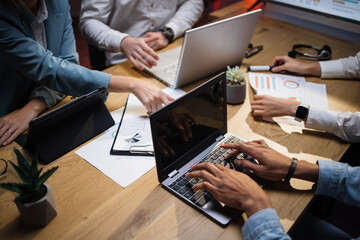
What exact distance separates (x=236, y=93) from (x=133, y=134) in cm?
47

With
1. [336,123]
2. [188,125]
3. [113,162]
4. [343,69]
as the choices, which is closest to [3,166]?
[113,162]

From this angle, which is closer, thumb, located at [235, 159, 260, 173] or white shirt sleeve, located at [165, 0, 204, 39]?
thumb, located at [235, 159, 260, 173]

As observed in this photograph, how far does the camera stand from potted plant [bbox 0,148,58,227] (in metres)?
0.69

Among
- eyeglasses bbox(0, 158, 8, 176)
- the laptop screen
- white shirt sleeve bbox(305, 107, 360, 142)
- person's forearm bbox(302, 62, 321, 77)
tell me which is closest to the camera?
the laptop screen

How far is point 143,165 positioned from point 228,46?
2.41 ft

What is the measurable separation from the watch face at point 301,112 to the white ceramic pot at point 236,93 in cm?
23

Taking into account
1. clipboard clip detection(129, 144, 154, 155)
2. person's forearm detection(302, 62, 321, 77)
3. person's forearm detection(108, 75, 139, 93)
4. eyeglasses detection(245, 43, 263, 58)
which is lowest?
clipboard clip detection(129, 144, 154, 155)

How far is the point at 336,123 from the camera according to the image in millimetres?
1030

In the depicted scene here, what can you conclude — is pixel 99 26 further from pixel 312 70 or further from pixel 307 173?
pixel 307 173

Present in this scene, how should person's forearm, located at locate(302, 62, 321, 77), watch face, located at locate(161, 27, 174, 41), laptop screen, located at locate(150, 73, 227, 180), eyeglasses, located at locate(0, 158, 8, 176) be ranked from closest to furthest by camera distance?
1. laptop screen, located at locate(150, 73, 227, 180)
2. eyeglasses, located at locate(0, 158, 8, 176)
3. person's forearm, located at locate(302, 62, 321, 77)
4. watch face, located at locate(161, 27, 174, 41)

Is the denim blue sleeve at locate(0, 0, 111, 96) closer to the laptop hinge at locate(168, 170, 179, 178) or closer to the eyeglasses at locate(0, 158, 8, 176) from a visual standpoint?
the eyeglasses at locate(0, 158, 8, 176)

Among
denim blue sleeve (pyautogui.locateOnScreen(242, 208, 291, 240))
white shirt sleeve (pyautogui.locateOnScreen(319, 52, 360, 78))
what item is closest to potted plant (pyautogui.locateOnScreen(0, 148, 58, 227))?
denim blue sleeve (pyautogui.locateOnScreen(242, 208, 291, 240))

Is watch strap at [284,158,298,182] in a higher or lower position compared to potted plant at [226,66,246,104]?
lower

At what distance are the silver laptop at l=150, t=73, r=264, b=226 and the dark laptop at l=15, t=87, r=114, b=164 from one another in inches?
12.7
